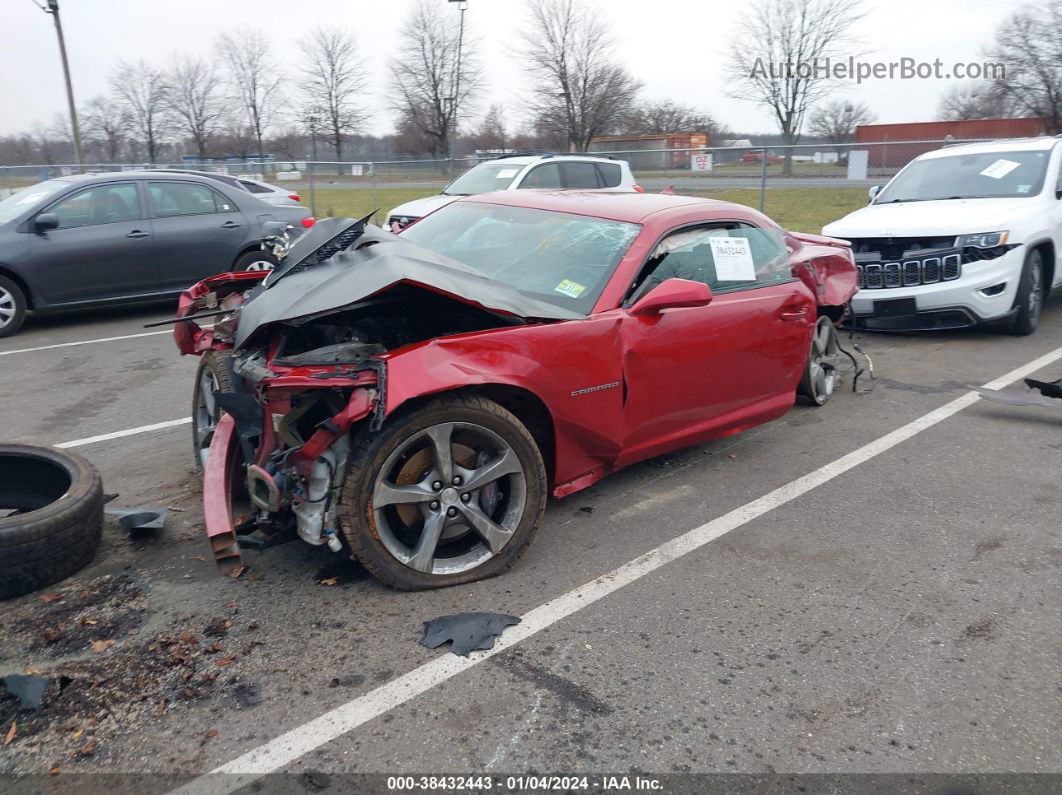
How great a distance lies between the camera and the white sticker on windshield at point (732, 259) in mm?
4719

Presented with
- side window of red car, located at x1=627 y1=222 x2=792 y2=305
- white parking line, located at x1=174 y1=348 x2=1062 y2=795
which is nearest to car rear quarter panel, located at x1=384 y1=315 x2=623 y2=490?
side window of red car, located at x1=627 y1=222 x2=792 y2=305

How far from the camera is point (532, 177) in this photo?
12336 mm

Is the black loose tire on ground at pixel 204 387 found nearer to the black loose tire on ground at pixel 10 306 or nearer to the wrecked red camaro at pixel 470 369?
the wrecked red camaro at pixel 470 369

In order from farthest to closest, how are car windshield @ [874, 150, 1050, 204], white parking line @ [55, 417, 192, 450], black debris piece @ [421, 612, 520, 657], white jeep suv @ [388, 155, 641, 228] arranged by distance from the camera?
white jeep suv @ [388, 155, 641, 228] → car windshield @ [874, 150, 1050, 204] → white parking line @ [55, 417, 192, 450] → black debris piece @ [421, 612, 520, 657]

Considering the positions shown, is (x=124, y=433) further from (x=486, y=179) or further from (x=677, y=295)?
(x=486, y=179)

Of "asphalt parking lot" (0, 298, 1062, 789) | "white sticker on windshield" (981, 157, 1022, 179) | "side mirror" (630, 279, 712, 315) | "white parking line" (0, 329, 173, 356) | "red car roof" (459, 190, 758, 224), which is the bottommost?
"asphalt parking lot" (0, 298, 1062, 789)

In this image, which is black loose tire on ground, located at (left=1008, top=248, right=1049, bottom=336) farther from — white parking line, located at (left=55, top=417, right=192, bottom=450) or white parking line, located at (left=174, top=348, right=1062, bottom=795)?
white parking line, located at (left=55, top=417, right=192, bottom=450)

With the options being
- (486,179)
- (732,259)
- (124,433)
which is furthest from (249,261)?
(732,259)

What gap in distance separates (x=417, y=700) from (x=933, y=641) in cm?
194

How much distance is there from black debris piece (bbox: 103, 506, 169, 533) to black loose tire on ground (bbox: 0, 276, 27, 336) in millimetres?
6041

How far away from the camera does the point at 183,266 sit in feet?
32.2

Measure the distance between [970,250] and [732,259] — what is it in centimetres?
438

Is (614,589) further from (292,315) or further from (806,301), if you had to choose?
(806,301)

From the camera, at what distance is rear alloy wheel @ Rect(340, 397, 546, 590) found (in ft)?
10.8
